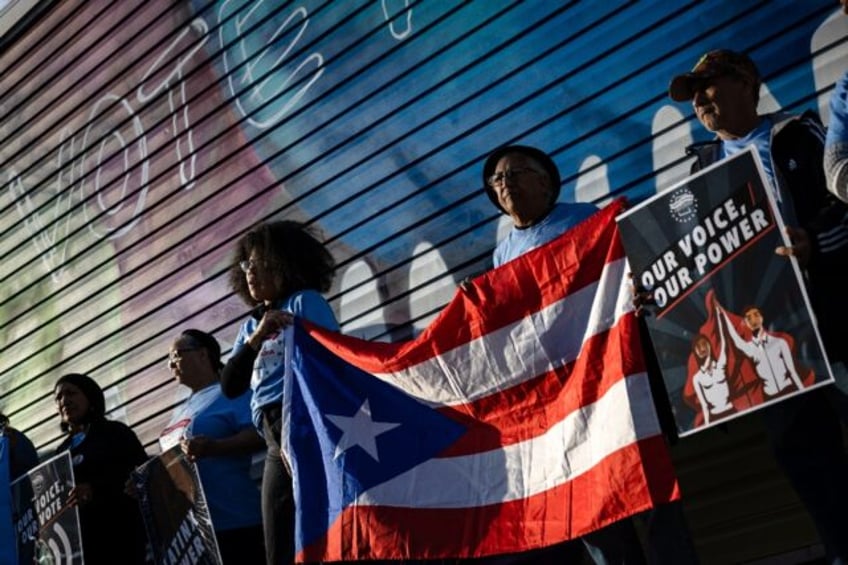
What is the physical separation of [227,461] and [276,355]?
1.00 meters

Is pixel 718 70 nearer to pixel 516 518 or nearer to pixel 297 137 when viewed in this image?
pixel 516 518

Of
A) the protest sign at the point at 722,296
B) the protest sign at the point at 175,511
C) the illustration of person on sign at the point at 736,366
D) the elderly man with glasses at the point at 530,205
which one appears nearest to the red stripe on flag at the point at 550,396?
the protest sign at the point at 722,296

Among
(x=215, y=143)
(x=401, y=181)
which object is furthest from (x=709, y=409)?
(x=215, y=143)

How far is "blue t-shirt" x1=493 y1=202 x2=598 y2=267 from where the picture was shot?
4.66m

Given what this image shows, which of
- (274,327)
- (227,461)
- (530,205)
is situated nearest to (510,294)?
(530,205)

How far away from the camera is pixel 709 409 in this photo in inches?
155

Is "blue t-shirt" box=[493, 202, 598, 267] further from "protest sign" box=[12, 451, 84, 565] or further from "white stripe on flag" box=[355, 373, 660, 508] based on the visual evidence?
"protest sign" box=[12, 451, 84, 565]

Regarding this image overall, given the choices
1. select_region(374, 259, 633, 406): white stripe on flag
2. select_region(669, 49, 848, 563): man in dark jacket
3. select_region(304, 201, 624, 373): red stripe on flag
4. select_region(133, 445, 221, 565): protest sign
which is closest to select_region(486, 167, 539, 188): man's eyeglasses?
select_region(304, 201, 624, 373): red stripe on flag

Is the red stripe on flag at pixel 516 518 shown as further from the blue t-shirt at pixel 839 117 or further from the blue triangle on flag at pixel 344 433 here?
the blue t-shirt at pixel 839 117

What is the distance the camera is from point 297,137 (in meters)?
7.84

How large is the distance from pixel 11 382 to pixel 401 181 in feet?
15.1

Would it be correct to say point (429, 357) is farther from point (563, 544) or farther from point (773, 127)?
point (773, 127)

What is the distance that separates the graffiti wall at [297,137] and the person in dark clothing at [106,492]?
1.53 m

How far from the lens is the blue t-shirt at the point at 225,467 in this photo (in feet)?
19.5
